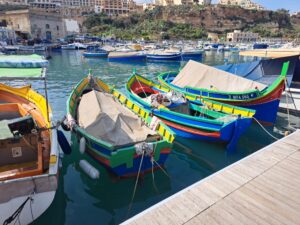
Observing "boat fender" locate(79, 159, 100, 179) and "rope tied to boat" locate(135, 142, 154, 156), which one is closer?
"rope tied to boat" locate(135, 142, 154, 156)

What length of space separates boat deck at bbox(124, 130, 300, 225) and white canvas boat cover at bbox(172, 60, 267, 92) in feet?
22.3

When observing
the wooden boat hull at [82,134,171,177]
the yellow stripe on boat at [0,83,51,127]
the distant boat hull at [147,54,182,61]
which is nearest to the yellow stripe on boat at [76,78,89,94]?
the yellow stripe on boat at [0,83,51,127]

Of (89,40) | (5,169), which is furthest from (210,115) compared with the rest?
(89,40)

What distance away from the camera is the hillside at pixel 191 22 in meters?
97.3

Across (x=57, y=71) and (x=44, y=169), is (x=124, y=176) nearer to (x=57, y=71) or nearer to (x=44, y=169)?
(x=44, y=169)

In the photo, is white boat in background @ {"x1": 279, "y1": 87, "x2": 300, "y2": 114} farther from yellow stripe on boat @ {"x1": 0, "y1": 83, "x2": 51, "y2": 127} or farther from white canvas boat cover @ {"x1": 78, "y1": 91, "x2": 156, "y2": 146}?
yellow stripe on boat @ {"x1": 0, "y1": 83, "x2": 51, "y2": 127}

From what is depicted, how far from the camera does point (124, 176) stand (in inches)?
268

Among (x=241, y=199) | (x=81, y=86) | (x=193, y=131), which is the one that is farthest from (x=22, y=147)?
(x=193, y=131)

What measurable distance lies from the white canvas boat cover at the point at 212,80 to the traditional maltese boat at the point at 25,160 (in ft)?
28.7

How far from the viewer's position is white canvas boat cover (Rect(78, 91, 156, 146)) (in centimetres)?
702

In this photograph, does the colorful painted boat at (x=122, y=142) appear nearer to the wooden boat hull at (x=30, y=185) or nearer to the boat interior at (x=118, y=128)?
the boat interior at (x=118, y=128)

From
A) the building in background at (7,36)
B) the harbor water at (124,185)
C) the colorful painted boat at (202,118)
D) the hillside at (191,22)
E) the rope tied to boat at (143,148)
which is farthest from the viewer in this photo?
the hillside at (191,22)

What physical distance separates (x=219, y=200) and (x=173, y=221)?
45.8 inches

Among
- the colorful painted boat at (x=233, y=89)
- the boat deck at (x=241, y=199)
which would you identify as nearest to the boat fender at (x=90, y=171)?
the boat deck at (x=241, y=199)
